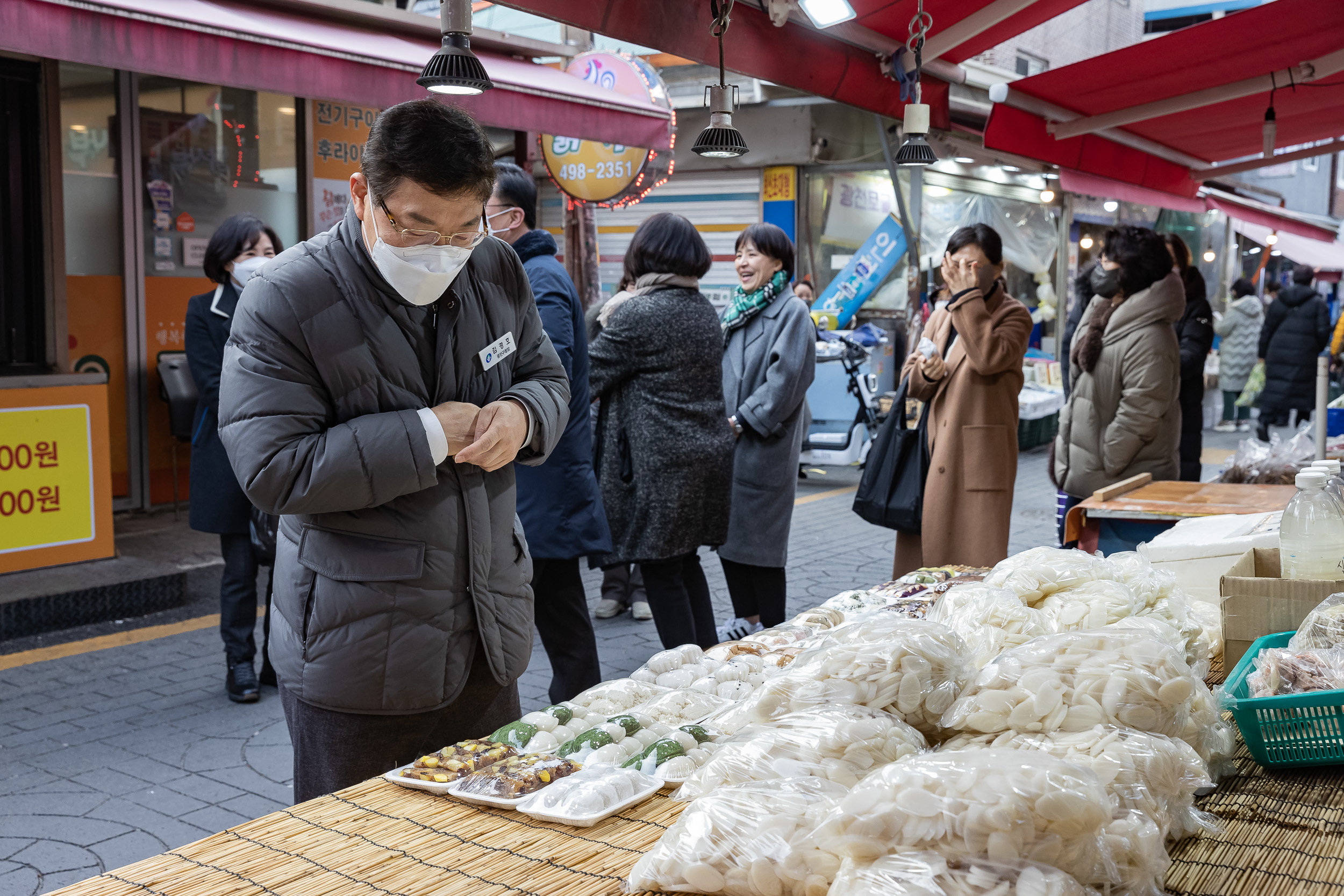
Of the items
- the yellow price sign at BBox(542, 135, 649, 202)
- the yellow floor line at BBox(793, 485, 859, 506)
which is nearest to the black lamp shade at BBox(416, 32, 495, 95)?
the yellow price sign at BBox(542, 135, 649, 202)

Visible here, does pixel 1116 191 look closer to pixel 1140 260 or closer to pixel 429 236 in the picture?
pixel 1140 260

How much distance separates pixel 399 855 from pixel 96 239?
7695mm

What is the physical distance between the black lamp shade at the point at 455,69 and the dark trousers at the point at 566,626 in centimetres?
177

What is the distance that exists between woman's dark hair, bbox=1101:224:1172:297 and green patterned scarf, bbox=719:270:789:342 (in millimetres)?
1816

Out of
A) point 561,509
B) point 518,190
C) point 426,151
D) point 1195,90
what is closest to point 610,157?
point 1195,90

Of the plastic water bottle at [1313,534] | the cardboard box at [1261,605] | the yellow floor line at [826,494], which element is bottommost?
the yellow floor line at [826,494]

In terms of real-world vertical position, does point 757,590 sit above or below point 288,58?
below

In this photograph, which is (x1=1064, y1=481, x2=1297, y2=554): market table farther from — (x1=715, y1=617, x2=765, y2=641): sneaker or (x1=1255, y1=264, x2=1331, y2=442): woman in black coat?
(x1=1255, y1=264, x2=1331, y2=442): woman in black coat

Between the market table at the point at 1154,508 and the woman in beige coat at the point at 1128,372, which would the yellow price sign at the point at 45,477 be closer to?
the market table at the point at 1154,508

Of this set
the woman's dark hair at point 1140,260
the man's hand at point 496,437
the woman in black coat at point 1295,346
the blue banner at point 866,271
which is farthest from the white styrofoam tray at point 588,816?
the woman in black coat at point 1295,346

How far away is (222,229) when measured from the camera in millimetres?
4824

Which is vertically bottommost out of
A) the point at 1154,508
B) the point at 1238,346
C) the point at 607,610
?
the point at 607,610

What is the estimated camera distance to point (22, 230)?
24.5 ft

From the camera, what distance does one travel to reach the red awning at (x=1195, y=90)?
5.21m
